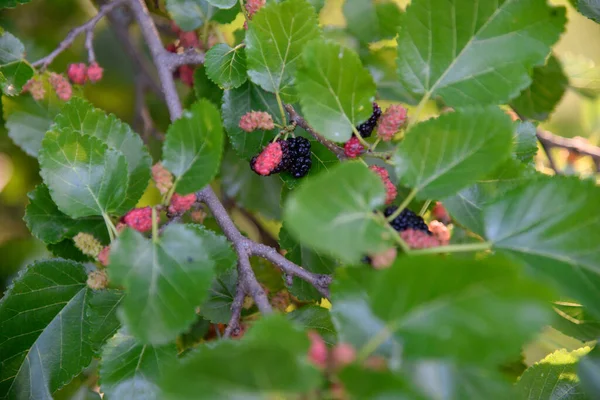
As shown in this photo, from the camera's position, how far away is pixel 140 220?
1.67 feet

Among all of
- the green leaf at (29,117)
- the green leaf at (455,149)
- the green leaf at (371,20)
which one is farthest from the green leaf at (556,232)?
the green leaf at (29,117)

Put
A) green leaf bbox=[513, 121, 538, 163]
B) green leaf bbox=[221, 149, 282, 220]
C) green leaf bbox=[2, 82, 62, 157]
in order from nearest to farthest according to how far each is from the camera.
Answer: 1. green leaf bbox=[513, 121, 538, 163]
2. green leaf bbox=[2, 82, 62, 157]
3. green leaf bbox=[221, 149, 282, 220]

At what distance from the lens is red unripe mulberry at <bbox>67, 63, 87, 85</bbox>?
0.73 metres

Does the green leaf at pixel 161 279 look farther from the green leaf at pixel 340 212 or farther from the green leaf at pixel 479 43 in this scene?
the green leaf at pixel 479 43

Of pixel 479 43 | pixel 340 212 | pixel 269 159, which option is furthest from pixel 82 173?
pixel 479 43

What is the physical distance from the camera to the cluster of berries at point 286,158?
1.71 feet

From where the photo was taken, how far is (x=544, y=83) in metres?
0.82

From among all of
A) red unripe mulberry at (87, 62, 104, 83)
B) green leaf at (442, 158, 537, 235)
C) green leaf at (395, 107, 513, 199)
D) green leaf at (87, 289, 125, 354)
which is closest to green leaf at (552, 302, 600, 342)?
green leaf at (442, 158, 537, 235)

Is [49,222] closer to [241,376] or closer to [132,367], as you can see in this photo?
[132,367]

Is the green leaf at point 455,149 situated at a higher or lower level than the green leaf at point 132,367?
higher

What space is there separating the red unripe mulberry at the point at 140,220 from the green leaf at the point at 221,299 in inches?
4.0

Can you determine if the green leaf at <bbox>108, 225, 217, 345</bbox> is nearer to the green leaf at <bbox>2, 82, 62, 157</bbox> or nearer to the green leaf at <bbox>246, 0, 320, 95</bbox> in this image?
the green leaf at <bbox>246, 0, 320, 95</bbox>

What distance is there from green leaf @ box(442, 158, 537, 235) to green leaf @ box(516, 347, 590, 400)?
0.70ft

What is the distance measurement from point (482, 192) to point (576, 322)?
0.19m
